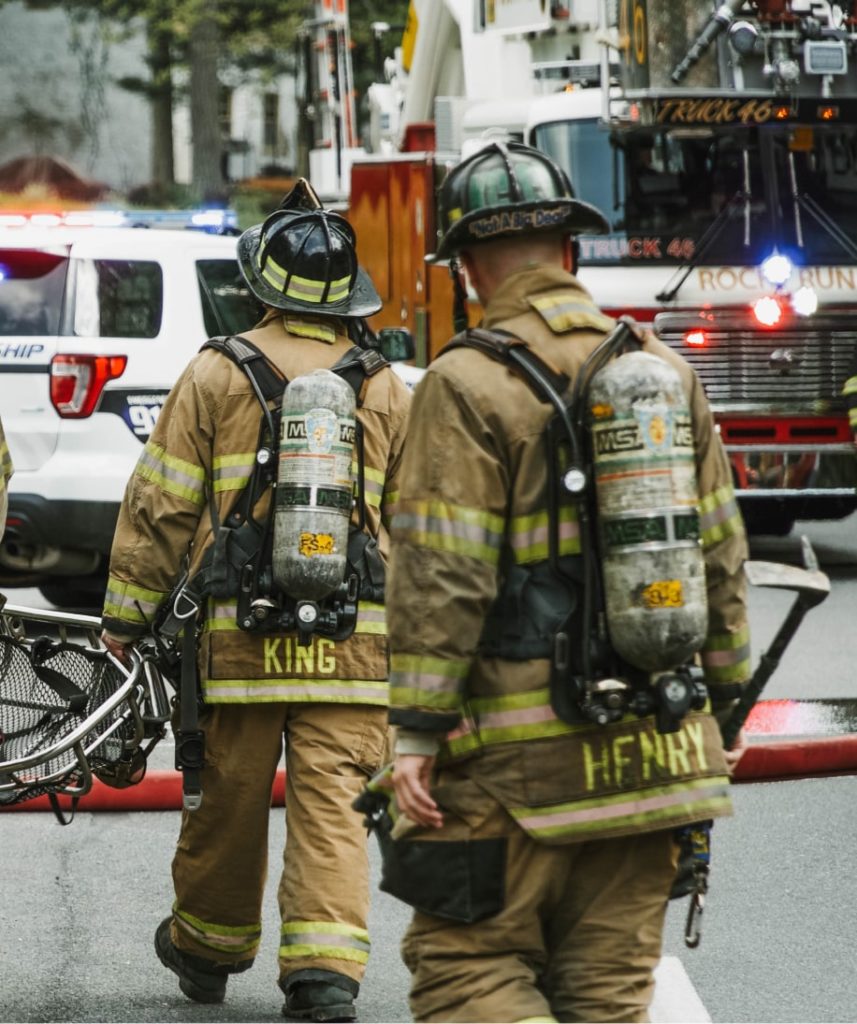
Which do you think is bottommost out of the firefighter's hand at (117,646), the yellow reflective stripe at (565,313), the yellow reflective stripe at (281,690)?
the yellow reflective stripe at (281,690)

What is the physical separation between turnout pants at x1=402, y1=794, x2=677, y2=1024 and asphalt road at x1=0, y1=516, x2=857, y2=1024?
1.50 m

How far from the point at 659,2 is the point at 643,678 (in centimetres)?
790

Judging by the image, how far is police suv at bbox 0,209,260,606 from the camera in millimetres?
9555

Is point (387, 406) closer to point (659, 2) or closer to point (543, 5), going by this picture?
point (659, 2)

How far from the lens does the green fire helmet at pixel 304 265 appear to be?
4.94 meters

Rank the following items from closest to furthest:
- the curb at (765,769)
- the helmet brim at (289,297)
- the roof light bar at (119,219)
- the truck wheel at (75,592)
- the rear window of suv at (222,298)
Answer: the helmet brim at (289,297) < the curb at (765,769) < the rear window of suv at (222,298) < the roof light bar at (119,219) < the truck wheel at (75,592)

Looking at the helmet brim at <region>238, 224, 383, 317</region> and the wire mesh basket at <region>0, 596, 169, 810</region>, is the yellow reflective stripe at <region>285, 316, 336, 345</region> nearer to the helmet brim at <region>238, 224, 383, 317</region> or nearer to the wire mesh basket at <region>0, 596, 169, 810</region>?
the helmet brim at <region>238, 224, 383, 317</region>

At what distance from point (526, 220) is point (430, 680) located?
0.81m

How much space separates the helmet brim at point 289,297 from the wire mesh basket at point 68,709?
90 cm

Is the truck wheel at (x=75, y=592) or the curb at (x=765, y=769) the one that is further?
the truck wheel at (x=75, y=592)

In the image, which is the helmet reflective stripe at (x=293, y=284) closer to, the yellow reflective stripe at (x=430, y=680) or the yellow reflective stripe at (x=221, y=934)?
the yellow reflective stripe at (x=221, y=934)

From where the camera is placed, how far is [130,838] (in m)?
6.57

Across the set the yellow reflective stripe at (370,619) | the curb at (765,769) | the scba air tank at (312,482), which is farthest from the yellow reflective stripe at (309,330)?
the curb at (765,769)

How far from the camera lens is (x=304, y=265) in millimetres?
4949
